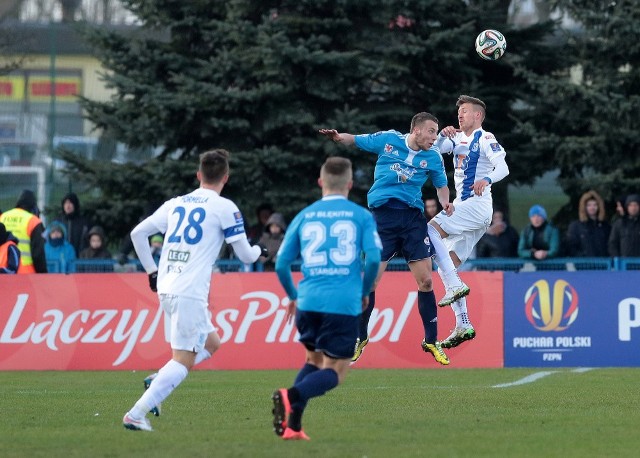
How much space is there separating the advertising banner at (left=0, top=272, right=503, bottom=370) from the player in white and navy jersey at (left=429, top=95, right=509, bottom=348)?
16.8 feet

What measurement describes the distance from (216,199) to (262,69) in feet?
45.6

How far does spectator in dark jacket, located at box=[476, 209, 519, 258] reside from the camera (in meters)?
21.2

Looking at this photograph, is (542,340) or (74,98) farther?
(74,98)

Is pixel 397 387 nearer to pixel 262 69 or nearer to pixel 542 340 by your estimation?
pixel 542 340

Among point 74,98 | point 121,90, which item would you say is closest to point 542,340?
point 121,90

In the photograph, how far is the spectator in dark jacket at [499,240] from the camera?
837 inches

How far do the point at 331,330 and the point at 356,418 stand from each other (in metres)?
2.18

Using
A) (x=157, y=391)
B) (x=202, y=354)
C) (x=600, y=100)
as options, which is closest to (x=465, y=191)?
(x=202, y=354)

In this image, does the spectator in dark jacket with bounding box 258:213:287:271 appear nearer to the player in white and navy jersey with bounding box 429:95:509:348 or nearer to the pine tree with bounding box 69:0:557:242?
the pine tree with bounding box 69:0:557:242

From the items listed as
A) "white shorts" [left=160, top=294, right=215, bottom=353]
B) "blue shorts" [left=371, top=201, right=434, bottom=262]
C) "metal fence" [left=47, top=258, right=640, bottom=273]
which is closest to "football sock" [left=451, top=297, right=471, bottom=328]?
"blue shorts" [left=371, top=201, right=434, bottom=262]

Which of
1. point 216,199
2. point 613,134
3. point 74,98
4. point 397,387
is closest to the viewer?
point 216,199

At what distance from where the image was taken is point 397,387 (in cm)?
1532

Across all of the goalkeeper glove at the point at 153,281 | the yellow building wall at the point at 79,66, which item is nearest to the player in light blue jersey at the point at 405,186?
the goalkeeper glove at the point at 153,281

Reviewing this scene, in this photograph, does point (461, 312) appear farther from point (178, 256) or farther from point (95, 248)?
point (95, 248)
